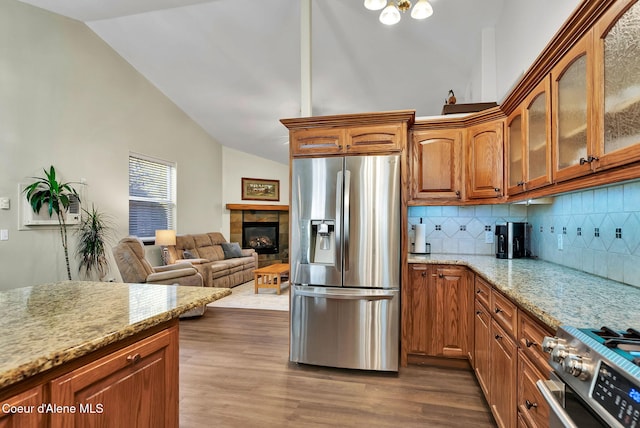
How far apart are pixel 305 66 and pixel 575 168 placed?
264 centimetres

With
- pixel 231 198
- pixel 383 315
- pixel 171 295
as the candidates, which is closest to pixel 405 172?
pixel 383 315

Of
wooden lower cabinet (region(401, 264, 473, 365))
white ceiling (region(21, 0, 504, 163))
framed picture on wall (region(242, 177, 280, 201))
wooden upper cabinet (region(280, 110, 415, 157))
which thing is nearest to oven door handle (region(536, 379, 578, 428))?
wooden lower cabinet (region(401, 264, 473, 365))

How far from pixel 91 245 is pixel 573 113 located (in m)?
5.27

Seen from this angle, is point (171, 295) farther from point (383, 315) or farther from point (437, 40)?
point (437, 40)

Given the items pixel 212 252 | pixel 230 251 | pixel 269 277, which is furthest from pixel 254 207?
pixel 269 277

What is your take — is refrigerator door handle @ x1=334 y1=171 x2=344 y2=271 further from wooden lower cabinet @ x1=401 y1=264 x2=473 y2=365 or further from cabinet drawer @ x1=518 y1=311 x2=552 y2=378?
cabinet drawer @ x1=518 y1=311 x2=552 y2=378

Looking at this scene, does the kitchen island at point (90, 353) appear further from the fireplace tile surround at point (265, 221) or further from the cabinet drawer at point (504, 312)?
the fireplace tile surround at point (265, 221)

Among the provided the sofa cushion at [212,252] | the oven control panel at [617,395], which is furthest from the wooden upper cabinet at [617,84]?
the sofa cushion at [212,252]

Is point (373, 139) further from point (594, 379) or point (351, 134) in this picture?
point (594, 379)

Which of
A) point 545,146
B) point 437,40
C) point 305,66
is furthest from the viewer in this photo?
point 437,40

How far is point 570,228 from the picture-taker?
2.19 meters

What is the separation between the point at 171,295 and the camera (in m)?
1.47

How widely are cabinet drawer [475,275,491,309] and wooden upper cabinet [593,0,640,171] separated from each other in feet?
3.48

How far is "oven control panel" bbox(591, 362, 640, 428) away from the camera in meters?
0.66
